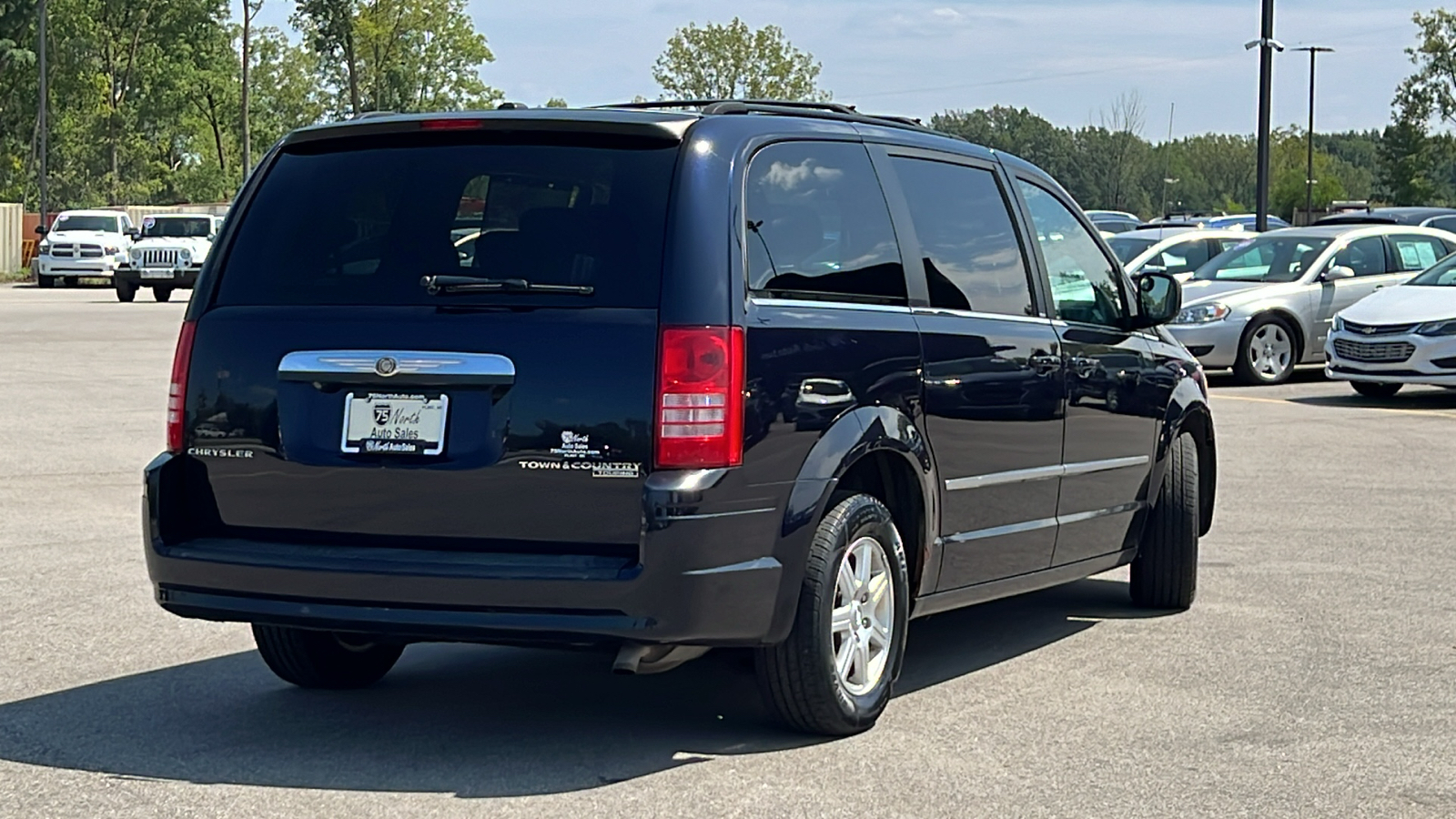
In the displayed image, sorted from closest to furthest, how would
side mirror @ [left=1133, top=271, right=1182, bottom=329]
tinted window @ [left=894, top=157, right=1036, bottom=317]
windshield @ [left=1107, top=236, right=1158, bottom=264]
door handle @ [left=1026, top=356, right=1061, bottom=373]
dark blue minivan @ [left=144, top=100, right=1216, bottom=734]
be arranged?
dark blue minivan @ [left=144, top=100, right=1216, bottom=734] → tinted window @ [left=894, top=157, right=1036, bottom=317] → door handle @ [left=1026, top=356, right=1061, bottom=373] → side mirror @ [left=1133, top=271, right=1182, bottom=329] → windshield @ [left=1107, top=236, right=1158, bottom=264]

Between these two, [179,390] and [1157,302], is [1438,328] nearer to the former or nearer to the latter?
[1157,302]

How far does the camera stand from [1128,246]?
25766 mm

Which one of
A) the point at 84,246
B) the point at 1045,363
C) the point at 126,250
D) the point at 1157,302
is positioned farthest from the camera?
the point at 126,250

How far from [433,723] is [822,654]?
122 cm

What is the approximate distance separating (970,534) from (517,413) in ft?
5.97

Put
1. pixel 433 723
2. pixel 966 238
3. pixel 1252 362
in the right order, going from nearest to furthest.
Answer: pixel 433 723 < pixel 966 238 < pixel 1252 362

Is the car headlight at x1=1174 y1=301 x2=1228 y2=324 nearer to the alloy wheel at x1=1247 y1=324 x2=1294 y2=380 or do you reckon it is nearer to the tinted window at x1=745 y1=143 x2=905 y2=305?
the alloy wheel at x1=1247 y1=324 x2=1294 y2=380

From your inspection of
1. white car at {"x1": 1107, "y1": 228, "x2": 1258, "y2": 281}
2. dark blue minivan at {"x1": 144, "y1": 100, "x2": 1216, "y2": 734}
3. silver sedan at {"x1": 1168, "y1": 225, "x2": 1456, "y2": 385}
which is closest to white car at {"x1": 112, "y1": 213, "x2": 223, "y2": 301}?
white car at {"x1": 1107, "y1": 228, "x2": 1258, "y2": 281}

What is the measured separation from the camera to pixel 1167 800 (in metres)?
5.17

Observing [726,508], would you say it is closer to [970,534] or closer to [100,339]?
[970,534]

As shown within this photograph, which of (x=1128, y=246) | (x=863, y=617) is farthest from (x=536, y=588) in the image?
(x=1128, y=246)

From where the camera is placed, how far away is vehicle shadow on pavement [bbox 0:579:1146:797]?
5.42m

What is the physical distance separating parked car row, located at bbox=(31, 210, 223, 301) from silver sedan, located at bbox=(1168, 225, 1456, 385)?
21.9 metres

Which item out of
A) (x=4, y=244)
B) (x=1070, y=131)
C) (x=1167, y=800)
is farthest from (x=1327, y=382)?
(x=1070, y=131)
